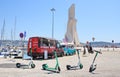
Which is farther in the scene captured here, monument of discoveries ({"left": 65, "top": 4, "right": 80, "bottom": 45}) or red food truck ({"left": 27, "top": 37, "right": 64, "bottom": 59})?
monument of discoveries ({"left": 65, "top": 4, "right": 80, "bottom": 45})

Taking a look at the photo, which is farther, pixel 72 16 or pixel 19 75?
pixel 72 16

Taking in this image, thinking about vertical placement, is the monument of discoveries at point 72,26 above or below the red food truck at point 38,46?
above

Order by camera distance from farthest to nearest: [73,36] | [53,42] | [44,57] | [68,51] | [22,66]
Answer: [73,36]
[68,51]
[53,42]
[44,57]
[22,66]

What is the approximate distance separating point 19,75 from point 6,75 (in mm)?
678

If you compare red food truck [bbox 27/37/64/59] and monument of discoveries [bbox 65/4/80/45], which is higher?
monument of discoveries [bbox 65/4/80/45]

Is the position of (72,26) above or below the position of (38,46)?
above

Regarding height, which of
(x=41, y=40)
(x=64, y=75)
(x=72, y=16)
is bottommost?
(x=64, y=75)

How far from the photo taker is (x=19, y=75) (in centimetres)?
1481

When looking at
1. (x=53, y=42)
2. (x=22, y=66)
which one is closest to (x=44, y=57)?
(x=53, y=42)

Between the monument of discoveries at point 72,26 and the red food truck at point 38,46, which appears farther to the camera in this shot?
the monument of discoveries at point 72,26

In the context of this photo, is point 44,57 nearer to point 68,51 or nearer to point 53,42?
point 53,42

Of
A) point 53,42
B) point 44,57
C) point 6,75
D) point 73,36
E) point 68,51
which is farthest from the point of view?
point 73,36

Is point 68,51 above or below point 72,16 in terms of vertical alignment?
below

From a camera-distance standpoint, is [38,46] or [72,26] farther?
[72,26]
